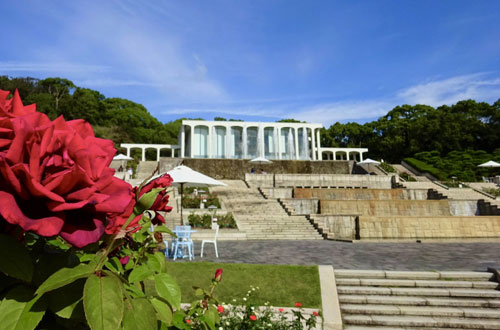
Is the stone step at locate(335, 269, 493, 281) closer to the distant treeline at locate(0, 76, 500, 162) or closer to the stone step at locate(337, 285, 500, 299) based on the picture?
the stone step at locate(337, 285, 500, 299)

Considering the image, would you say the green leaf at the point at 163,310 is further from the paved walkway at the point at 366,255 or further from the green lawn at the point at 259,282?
the paved walkway at the point at 366,255

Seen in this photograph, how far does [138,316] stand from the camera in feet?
2.27

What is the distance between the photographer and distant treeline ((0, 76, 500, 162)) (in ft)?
168

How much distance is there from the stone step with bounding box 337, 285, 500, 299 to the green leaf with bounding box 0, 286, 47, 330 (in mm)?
7336

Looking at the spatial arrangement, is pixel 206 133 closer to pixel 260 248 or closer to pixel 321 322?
pixel 260 248

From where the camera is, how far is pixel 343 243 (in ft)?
45.6

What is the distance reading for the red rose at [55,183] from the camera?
1.83 ft

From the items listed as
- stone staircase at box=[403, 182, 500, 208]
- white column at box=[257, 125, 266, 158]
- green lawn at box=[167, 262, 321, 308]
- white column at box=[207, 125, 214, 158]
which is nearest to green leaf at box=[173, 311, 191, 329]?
green lawn at box=[167, 262, 321, 308]

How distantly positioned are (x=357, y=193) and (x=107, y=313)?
24536mm

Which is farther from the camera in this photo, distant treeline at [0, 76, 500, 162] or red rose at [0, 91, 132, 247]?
distant treeline at [0, 76, 500, 162]

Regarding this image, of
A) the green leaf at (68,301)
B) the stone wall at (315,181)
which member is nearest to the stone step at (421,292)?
the green leaf at (68,301)

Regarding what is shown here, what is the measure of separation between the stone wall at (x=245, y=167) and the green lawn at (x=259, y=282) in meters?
26.9

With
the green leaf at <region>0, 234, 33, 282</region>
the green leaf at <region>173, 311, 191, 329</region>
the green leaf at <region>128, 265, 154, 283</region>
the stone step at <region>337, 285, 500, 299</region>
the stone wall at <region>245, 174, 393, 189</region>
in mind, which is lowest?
the stone step at <region>337, 285, 500, 299</region>

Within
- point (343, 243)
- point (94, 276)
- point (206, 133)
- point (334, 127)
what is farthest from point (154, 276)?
Answer: point (334, 127)
